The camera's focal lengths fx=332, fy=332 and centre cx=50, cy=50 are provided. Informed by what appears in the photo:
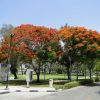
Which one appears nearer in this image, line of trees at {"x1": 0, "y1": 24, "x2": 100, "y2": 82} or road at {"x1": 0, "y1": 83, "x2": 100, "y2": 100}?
road at {"x1": 0, "y1": 83, "x2": 100, "y2": 100}

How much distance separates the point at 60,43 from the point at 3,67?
13524 millimetres

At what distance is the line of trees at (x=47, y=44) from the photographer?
1690 inches

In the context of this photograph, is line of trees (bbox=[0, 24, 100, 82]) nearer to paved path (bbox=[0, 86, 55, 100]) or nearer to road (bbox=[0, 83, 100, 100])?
paved path (bbox=[0, 86, 55, 100])

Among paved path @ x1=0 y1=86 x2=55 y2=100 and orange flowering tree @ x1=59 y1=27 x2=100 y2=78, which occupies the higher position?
orange flowering tree @ x1=59 y1=27 x2=100 y2=78

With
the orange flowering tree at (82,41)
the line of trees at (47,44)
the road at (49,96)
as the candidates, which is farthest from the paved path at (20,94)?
the orange flowering tree at (82,41)

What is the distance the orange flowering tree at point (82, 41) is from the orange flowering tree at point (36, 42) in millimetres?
2023

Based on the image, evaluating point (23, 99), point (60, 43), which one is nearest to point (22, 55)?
point (60, 43)

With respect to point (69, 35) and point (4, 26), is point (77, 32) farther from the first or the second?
point (4, 26)

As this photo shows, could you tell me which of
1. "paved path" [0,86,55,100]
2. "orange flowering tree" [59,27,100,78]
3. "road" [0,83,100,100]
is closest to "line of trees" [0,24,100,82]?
"orange flowering tree" [59,27,100,78]

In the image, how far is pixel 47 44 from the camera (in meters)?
43.6

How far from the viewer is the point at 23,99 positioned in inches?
897

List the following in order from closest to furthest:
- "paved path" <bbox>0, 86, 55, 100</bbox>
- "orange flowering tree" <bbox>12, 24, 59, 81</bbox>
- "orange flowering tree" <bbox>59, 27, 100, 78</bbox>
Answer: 1. "paved path" <bbox>0, 86, 55, 100</bbox>
2. "orange flowering tree" <bbox>12, 24, 59, 81</bbox>
3. "orange flowering tree" <bbox>59, 27, 100, 78</bbox>

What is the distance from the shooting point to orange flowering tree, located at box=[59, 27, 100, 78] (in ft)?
145

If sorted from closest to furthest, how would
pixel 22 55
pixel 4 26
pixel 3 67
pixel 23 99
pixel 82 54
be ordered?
pixel 23 99, pixel 3 67, pixel 22 55, pixel 82 54, pixel 4 26
